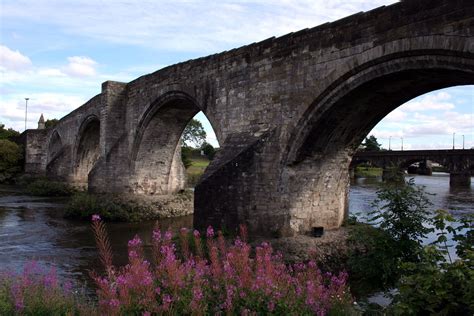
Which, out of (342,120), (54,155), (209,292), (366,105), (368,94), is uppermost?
(368,94)

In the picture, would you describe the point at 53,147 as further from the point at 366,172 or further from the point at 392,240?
the point at 366,172

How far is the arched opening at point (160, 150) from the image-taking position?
1569cm

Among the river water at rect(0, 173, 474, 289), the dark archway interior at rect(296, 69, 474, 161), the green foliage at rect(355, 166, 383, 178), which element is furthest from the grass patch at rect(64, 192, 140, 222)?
the green foliage at rect(355, 166, 383, 178)

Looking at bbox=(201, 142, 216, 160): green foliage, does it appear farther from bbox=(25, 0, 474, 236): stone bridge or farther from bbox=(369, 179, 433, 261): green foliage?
bbox=(369, 179, 433, 261): green foliage

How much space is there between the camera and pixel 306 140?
9.09m

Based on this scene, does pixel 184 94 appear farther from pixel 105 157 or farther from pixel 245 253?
pixel 245 253

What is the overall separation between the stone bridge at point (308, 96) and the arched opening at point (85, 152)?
12164 mm

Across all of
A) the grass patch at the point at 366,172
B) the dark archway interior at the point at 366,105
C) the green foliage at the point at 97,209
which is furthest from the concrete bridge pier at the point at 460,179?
the green foliage at the point at 97,209

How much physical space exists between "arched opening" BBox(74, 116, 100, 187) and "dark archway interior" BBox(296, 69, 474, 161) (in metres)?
17.5

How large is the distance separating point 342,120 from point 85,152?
20.4 meters

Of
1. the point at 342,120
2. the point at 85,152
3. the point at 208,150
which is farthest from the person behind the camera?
the point at 208,150

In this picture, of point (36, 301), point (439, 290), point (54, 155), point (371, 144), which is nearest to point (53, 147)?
point (54, 155)

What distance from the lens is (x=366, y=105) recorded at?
8.73 meters

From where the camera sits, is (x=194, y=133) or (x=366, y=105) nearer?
(x=366, y=105)
